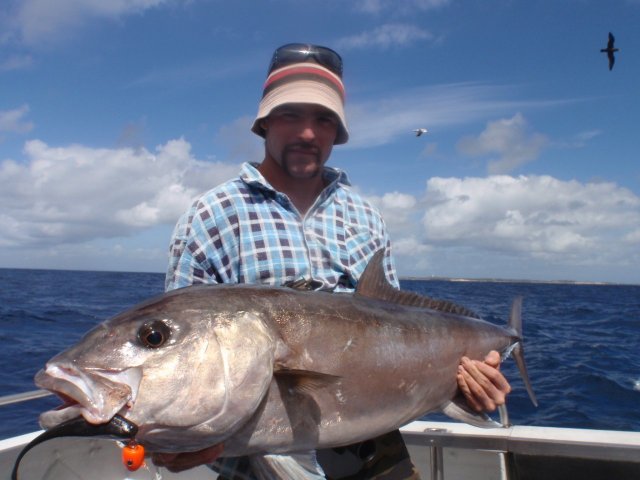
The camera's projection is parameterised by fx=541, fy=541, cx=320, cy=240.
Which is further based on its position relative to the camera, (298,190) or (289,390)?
(298,190)

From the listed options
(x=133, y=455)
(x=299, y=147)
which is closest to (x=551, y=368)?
(x=299, y=147)

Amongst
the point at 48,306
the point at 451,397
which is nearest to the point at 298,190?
the point at 451,397

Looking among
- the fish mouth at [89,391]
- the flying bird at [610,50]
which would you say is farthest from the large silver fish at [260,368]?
the flying bird at [610,50]

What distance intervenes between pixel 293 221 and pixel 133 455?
5.61 ft

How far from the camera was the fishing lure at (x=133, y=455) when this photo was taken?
201 cm

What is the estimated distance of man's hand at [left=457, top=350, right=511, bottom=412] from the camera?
3.29 m

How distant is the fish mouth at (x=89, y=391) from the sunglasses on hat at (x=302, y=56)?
7.16ft

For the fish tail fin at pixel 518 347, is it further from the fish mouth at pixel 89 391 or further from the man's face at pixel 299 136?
the fish mouth at pixel 89 391

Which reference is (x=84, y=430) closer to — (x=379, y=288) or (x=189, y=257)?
(x=189, y=257)

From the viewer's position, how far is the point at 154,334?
2.24 meters

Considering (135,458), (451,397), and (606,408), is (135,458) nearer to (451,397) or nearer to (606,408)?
(451,397)

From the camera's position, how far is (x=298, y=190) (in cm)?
354

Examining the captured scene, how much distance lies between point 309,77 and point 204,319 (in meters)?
1.73

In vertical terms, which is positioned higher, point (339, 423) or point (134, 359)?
point (134, 359)
